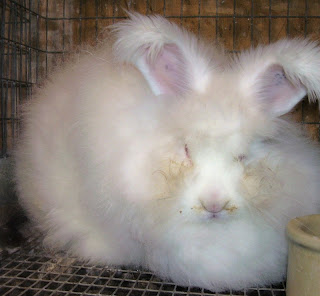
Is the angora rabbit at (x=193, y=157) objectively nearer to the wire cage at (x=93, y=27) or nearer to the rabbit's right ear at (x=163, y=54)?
the rabbit's right ear at (x=163, y=54)

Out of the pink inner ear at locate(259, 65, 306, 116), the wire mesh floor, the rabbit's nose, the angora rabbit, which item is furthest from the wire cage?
the rabbit's nose

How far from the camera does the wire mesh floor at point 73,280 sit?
61.5 inches

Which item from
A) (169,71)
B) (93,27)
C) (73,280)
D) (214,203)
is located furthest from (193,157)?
(93,27)

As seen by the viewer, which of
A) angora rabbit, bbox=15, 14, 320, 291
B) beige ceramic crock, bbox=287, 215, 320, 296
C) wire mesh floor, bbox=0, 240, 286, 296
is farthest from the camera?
wire mesh floor, bbox=0, 240, 286, 296

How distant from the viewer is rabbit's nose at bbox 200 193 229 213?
1.32 metres

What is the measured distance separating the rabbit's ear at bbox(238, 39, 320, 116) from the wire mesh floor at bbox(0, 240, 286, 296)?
2.45 ft

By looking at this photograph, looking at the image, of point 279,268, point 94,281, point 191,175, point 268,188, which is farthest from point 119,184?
point 279,268

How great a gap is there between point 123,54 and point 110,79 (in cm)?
Result: 29

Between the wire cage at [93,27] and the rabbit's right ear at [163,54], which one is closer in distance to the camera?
the rabbit's right ear at [163,54]

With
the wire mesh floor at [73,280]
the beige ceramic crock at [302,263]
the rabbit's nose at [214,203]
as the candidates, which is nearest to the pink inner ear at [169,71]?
the rabbit's nose at [214,203]

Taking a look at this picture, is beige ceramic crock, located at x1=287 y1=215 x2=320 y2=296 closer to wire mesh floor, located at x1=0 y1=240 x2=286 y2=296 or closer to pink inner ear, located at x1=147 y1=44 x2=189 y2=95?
wire mesh floor, located at x1=0 y1=240 x2=286 y2=296

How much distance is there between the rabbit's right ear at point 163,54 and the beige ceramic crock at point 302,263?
63 centimetres

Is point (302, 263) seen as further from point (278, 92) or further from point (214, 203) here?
point (278, 92)

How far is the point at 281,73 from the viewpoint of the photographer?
1602 mm
